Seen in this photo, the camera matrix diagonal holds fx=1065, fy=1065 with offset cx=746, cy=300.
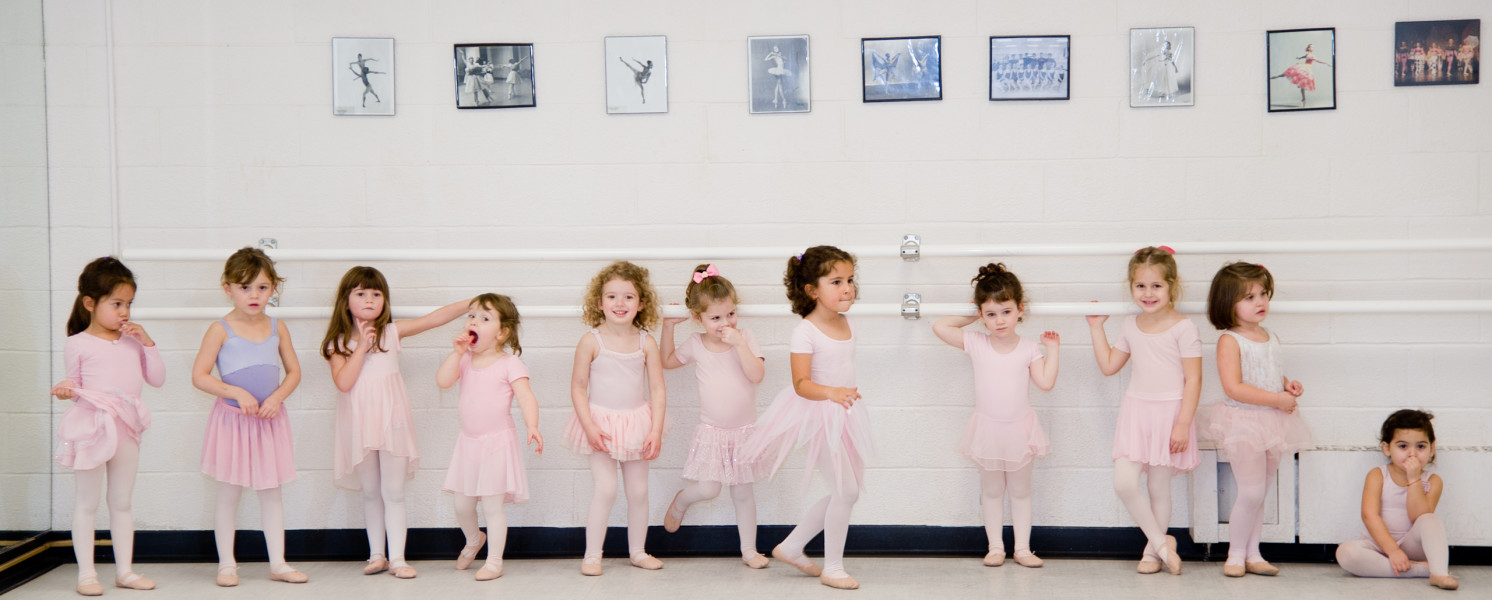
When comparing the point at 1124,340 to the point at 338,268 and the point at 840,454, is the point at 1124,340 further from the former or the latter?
the point at 338,268

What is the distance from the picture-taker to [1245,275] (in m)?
2.98

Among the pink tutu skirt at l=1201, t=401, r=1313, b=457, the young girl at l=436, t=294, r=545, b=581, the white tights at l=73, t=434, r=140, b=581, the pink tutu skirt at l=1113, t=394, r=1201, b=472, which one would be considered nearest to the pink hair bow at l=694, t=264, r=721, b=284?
the young girl at l=436, t=294, r=545, b=581

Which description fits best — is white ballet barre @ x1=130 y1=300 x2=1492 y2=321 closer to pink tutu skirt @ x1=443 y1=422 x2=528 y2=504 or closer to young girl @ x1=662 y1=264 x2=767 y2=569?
young girl @ x1=662 y1=264 x2=767 y2=569

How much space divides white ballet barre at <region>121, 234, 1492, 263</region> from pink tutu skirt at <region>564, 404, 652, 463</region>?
0.46m

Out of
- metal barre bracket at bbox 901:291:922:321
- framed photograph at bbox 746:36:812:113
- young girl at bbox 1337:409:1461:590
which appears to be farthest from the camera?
framed photograph at bbox 746:36:812:113

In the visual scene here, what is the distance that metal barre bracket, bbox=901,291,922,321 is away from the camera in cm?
304

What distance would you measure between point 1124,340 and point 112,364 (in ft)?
9.36

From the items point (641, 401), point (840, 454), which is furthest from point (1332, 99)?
point (641, 401)

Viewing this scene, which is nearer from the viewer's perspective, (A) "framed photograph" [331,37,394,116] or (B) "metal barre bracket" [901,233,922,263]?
(B) "metal barre bracket" [901,233,922,263]

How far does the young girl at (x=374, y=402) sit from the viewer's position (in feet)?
10.1

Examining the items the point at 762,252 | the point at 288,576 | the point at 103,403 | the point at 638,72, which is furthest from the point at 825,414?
the point at 103,403

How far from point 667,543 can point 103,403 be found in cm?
164

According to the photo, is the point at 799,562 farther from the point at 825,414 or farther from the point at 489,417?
the point at 489,417

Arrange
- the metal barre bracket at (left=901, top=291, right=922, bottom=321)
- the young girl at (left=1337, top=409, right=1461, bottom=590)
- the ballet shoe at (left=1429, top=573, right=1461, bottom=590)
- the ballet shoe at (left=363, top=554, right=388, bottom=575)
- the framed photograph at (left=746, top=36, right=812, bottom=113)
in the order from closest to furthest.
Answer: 1. the ballet shoe at (left=1429, top=573, right=1461, bottom=590)
2. the young girl at (left=1337, top=409, right=1461, bottom=590)
3. the metal barre bracket at (left=901, top=291, right=922, bottom=321)
4. the ballet shoe at (left=363, top=554, right=388, bottom=575)
5. the framed photograph at (left=746, top=36, right=812, bottom=113)
